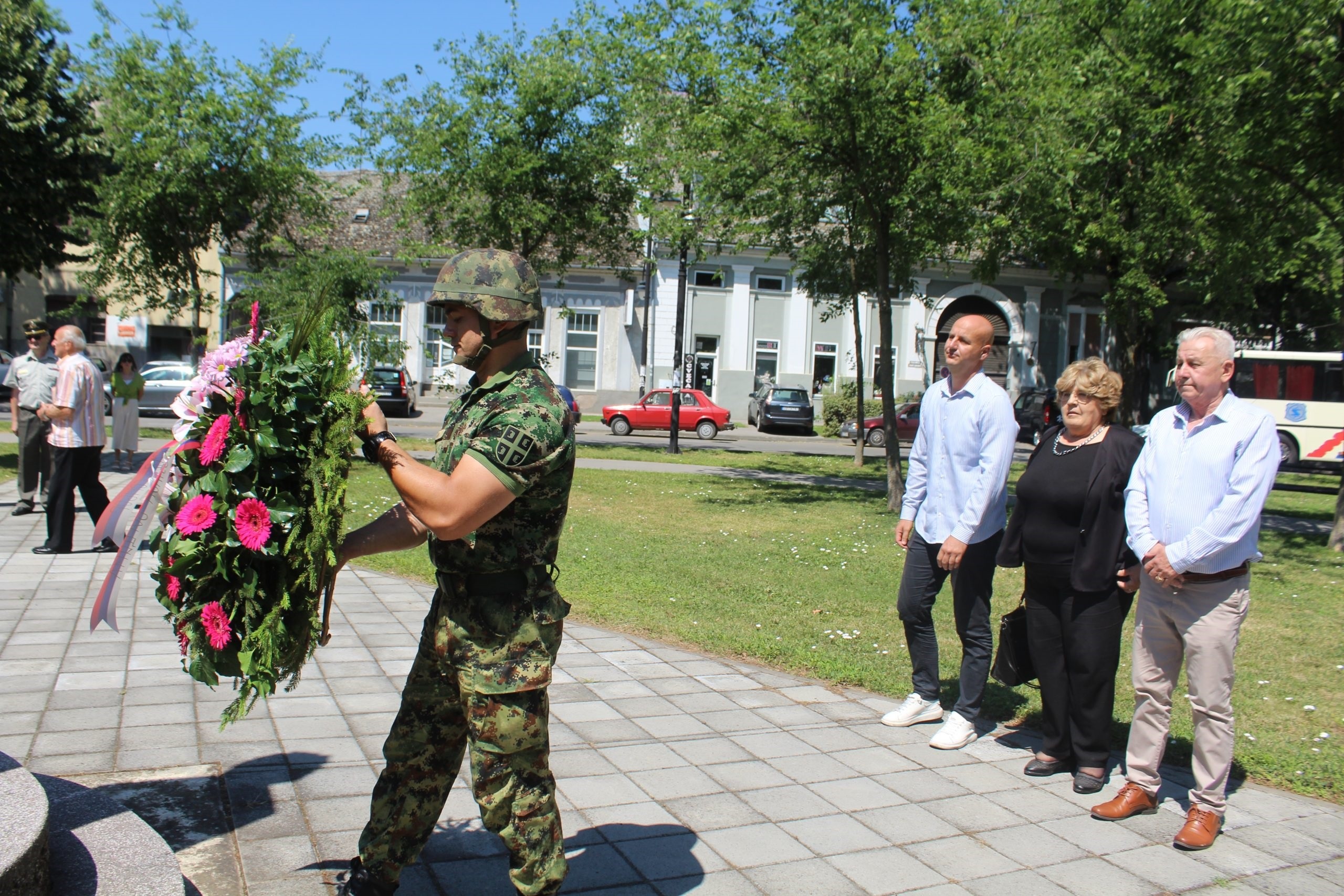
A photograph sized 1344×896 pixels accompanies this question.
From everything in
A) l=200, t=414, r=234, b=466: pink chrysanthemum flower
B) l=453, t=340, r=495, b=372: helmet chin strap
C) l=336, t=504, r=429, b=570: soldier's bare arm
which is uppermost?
l=453, t=340, r=495, b=372: helmet chin strap

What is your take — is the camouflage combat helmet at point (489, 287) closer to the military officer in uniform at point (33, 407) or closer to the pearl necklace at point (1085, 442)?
the pearl necklace at point (1085, 442)

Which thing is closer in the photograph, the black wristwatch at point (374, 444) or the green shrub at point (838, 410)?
the black wristwatch at point (374, 444)

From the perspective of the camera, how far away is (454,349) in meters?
3.10

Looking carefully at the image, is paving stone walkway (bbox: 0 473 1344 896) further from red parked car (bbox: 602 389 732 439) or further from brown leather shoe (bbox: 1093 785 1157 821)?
red parked car (bbox: 602 389 732 439)

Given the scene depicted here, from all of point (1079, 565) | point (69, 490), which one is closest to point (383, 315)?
point (69, 490)

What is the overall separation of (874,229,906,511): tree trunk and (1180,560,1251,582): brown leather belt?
1014cm

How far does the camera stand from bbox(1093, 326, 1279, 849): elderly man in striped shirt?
4.02m

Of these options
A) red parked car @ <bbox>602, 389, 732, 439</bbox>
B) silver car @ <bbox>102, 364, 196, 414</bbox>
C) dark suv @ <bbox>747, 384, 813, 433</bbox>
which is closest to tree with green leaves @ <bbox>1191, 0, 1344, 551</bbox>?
red parked car @ <bbox>602, 389, 732, 439</bbox>

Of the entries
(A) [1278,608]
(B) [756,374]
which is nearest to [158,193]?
(A) [1278,608]

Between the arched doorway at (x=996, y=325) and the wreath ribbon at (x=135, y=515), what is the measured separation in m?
41.6

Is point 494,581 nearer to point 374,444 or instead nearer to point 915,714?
point 374,444

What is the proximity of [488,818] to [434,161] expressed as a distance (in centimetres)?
1986

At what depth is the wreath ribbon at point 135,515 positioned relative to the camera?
2.84 m

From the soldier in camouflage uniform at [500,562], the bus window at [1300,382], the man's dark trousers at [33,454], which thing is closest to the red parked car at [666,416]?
the bus window at [1300,382]
